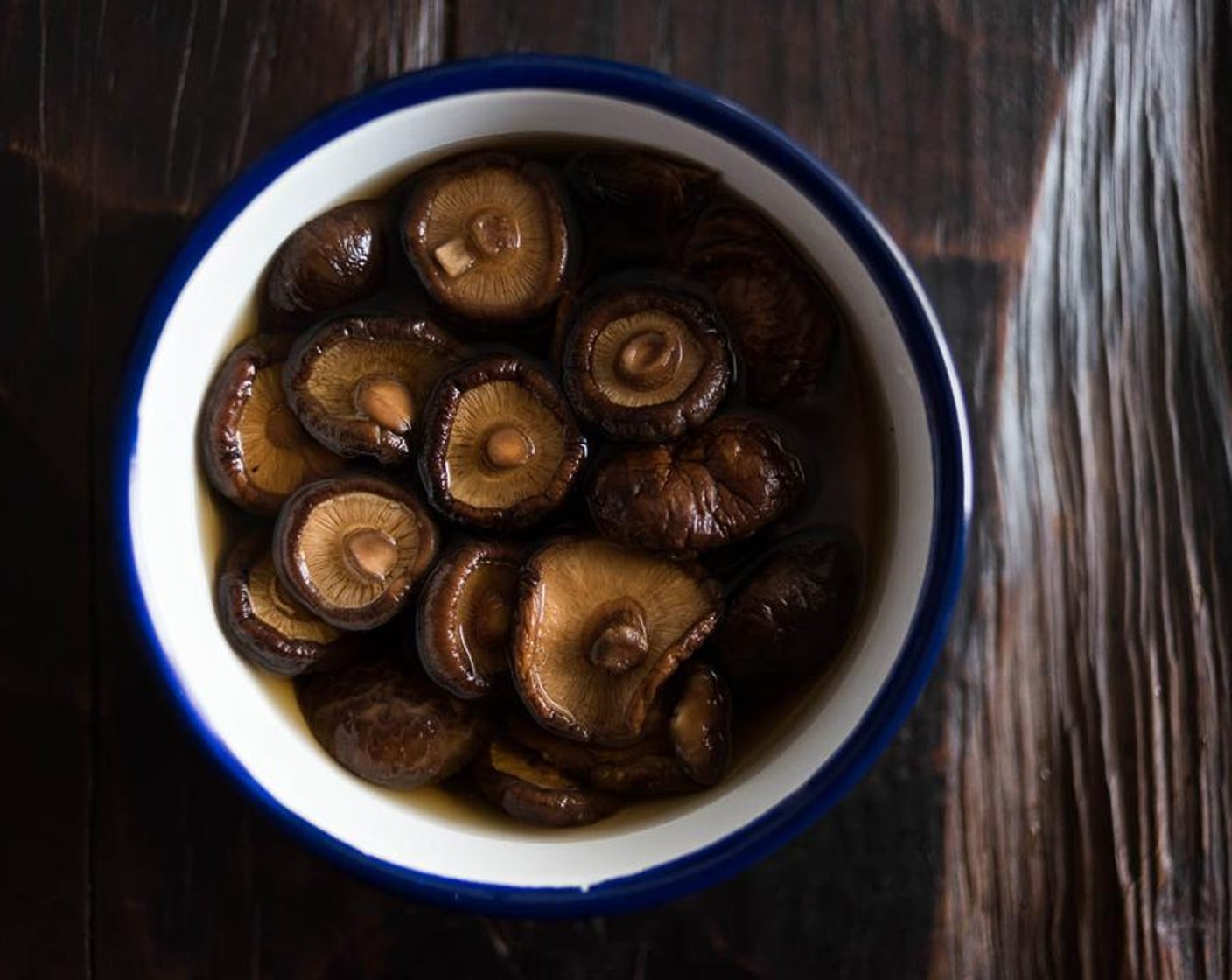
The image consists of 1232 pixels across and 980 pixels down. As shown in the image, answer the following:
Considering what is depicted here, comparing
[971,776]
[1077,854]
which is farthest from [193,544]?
[1077,854]

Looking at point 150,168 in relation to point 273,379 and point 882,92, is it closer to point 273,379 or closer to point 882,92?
point 273,379

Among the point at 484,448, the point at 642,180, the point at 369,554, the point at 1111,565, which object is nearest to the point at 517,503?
the point at 484,448

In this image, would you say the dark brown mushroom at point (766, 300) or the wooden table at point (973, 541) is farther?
the wooden table at point (973, 541)

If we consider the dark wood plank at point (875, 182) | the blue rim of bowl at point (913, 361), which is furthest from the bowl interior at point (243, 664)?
the dark wood plank at point (875, 182)

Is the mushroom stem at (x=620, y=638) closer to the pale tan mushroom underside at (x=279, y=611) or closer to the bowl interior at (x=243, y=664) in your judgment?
the bowl interior at (x=243, y=664)

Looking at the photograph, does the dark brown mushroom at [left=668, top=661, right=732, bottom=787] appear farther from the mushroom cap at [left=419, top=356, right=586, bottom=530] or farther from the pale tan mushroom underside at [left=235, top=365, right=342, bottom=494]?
the pale tan mushroom underside at [left=235, top=365, right=342, bottom=494]

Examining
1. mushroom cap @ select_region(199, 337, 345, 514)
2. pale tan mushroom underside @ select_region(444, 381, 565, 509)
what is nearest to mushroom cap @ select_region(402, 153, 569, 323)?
pale tan mushroom underside @ select_region(444, 381, 565, 509)
